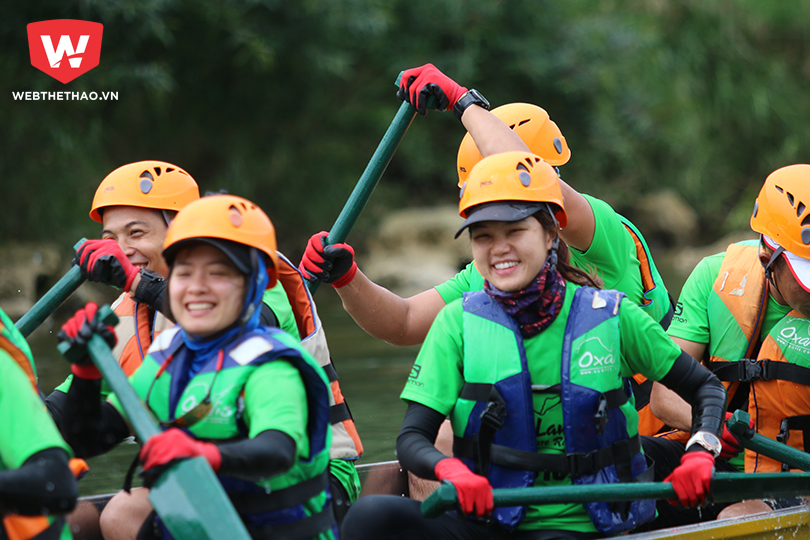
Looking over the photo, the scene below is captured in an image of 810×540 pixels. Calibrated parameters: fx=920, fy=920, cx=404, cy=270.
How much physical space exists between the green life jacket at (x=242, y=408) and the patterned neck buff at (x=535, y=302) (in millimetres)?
670

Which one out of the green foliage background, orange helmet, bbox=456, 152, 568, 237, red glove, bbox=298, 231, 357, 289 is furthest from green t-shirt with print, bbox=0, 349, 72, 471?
the green foliage background

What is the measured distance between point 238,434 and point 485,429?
0.76m

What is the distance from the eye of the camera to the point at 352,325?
13.2 m

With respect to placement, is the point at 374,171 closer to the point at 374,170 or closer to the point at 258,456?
the point at 374,170

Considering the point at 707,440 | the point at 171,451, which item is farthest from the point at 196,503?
the point at 707,440

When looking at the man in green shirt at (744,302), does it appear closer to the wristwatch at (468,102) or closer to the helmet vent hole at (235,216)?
the wristwatch at (468,102)

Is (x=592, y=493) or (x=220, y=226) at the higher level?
(x=220, y=226)

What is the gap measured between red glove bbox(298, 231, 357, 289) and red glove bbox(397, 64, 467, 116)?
2.41 ft

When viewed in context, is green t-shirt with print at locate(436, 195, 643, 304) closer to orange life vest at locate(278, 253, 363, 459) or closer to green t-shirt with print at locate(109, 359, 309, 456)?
orange life vest at locate(278, 253, 363, 459)

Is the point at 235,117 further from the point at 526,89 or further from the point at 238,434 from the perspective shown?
the point at 238,434

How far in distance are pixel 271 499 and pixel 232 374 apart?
0.34 meters

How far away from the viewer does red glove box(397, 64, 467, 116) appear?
156 inches

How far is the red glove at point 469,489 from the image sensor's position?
96.6 inches

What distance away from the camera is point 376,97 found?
16047 millimetres
